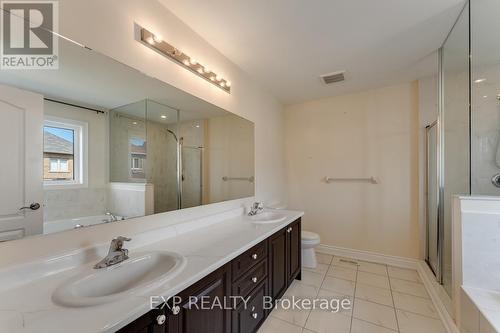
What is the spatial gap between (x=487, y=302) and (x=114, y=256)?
2190mm

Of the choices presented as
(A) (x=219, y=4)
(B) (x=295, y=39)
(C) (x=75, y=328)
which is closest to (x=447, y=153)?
(B) (x=295, y=39)

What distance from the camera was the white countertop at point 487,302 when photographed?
1.15 meters

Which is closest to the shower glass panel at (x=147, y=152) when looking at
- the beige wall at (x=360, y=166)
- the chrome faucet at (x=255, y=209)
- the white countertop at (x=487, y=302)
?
the chrome faucet at (x=255, y=209)

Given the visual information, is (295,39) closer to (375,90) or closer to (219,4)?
(219,4)

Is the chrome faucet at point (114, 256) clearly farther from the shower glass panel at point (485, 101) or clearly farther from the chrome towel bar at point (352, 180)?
the chrome towel bar at point (352, 180)

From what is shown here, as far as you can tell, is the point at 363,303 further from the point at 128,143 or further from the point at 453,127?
the point at 128,143

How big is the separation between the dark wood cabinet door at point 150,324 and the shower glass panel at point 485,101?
2256 millimetres

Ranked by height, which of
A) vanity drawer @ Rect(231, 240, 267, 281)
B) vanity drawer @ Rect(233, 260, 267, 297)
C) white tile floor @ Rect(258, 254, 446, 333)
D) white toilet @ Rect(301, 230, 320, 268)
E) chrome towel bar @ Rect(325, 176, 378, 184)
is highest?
chrome towel bar @ Rect(325, 176, 378, 184)

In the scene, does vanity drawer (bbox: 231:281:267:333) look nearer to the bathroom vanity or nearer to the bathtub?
the bathroom vanity

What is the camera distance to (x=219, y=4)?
146 cm

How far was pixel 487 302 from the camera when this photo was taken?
1.30m

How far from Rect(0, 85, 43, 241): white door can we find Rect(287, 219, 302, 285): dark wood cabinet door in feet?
5.96

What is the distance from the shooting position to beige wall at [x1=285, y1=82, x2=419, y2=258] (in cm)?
267

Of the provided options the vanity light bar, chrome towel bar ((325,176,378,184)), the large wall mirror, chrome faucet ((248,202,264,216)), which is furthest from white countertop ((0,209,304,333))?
chrome towel bar ((325,176,378,184))
